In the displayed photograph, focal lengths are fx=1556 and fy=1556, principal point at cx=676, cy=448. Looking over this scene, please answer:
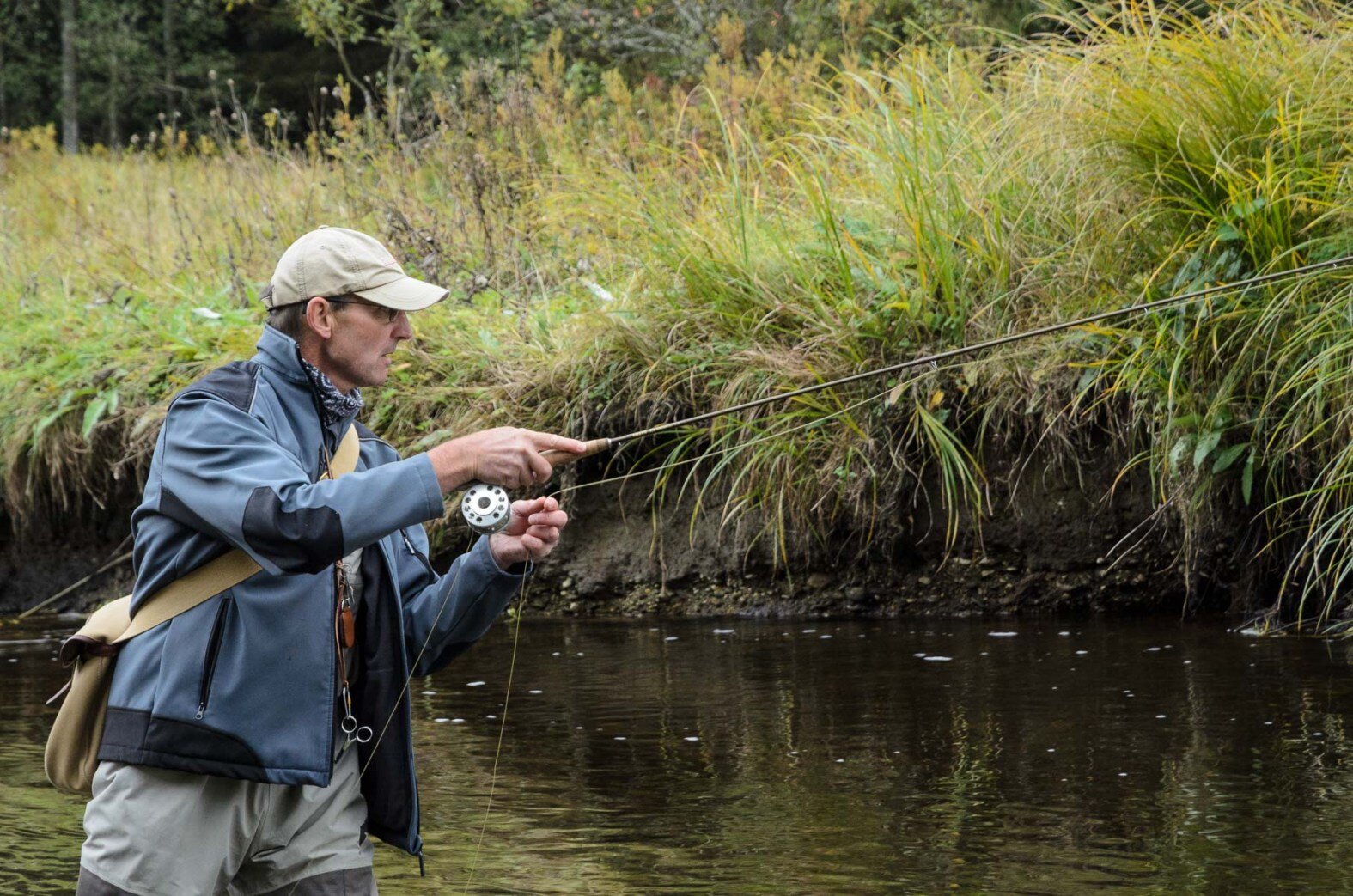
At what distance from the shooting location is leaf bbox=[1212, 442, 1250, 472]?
555 cm

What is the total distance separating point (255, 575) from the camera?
2.48 m

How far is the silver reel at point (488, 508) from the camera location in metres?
2.79

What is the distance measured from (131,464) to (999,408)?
445cm

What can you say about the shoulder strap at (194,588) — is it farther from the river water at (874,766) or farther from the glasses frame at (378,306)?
the river water at (874,766)

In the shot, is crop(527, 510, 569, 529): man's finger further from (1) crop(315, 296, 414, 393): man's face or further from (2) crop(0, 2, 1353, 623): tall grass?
(2) crop(0, 2, 1353, 623): tall grass

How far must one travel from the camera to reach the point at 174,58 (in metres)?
25.0

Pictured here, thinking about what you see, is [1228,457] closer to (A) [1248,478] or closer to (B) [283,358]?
(A) [1248,478]

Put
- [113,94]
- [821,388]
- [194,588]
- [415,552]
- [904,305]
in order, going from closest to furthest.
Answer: [194,588]
[415,552]
[821,388]
[904,305]
[113,94]

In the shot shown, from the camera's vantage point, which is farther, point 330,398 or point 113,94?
point 113,94

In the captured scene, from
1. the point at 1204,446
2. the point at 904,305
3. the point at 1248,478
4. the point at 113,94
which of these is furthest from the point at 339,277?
the point at 113,94

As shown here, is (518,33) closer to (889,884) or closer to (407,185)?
(407,185)

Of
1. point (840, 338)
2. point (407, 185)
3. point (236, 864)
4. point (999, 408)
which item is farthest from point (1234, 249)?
point (407, 185)

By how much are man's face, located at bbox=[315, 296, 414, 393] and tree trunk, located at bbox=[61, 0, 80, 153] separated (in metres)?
21.5

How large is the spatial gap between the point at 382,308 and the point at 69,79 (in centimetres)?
2290
